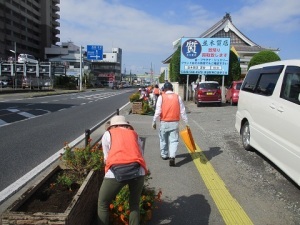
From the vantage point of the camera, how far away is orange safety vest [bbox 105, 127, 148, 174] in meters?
3.30

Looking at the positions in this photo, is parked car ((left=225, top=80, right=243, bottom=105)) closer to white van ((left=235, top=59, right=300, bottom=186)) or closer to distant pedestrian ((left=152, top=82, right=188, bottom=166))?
white van ((left=235, top=59, right=300, bottom=186))

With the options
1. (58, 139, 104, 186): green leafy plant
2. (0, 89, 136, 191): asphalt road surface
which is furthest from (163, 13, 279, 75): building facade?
(58, 139, 104, 186): green leafy plant

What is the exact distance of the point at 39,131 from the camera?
11.2m

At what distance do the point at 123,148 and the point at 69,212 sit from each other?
2.45 feet

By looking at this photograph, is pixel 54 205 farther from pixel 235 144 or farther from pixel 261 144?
pixel 235 144

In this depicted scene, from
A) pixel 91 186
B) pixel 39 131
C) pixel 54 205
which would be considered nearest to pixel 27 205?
pixel 54 205

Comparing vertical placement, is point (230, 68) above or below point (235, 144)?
above

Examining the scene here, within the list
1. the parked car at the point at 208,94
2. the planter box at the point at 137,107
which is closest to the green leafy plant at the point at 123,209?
the planter box at the point at 137,107

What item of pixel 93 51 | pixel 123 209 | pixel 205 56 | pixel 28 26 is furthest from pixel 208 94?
pixel 28 26

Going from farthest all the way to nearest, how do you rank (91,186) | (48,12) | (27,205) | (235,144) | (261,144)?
1. (48,12)
2. (235,144)
3. (261,144)
4. (91,186)
5. (27,205)

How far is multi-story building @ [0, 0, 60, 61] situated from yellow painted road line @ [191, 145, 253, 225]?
78.9m

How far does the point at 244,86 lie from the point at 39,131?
6506 millimetres

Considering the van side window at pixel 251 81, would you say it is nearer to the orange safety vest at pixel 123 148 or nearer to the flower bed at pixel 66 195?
the flower bed at pixel 66 195

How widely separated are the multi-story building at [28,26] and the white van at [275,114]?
7817cm
